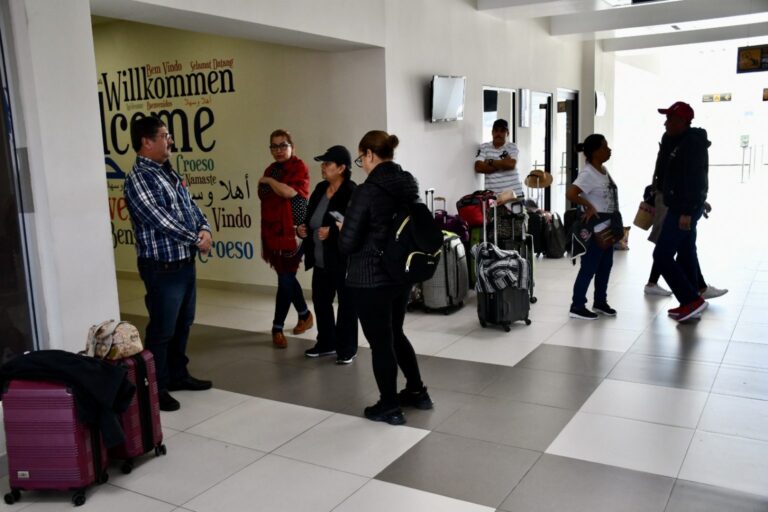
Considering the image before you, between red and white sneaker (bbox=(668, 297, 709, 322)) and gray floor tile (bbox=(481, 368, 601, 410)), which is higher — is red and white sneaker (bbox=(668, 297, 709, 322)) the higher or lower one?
the higher one

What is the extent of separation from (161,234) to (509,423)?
2107 mm

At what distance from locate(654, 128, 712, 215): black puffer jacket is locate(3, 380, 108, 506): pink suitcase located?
4.43m

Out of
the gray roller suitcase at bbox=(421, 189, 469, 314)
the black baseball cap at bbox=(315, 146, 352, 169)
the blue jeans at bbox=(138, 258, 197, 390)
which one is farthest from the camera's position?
the gray roller suitcase at bbox=(421, 189, 469, 314)

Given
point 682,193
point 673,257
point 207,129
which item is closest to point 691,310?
point 673,257

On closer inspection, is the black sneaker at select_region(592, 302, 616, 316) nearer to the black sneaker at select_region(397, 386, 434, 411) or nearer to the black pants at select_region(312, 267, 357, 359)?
the black pants at select_region(312, 267, 357, 359)

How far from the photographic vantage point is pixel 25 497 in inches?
122

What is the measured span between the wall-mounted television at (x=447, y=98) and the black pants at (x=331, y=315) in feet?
8.90

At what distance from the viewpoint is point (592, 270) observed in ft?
18.8

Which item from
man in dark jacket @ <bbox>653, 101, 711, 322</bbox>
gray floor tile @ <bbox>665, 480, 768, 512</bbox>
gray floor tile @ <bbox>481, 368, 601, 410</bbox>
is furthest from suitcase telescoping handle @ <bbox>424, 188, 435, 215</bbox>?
gray floor tile @ <bbox>665, 480, 768, 512</bbox>

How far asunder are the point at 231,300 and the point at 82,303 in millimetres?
3101

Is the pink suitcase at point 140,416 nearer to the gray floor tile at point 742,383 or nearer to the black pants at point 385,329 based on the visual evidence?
the black pants at point 385,329

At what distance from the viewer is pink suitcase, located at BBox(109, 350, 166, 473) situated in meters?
3.27

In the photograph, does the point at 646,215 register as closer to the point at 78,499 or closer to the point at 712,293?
the point at 712,293

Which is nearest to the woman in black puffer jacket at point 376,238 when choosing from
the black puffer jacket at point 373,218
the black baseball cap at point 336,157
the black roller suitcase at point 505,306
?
the black puffer jacket at point 373,218
